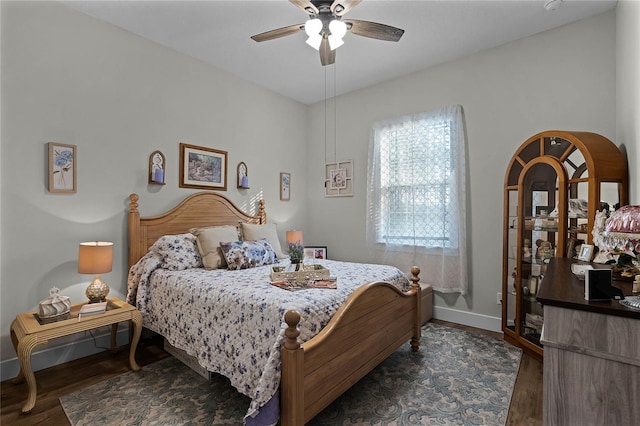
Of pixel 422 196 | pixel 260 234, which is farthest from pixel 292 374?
pixel 422 196

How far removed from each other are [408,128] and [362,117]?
719mm

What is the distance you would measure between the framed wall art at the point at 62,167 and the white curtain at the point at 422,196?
3.07 m

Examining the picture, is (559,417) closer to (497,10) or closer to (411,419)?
(411,419)

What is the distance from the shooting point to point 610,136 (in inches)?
104

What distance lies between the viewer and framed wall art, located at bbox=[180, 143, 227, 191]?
11.1ft

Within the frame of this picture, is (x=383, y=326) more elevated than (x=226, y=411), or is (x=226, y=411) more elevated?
(x=383, y=326)

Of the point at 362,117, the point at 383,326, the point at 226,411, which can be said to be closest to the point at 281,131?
the point at 362,117

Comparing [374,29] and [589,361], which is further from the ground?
[374,29]

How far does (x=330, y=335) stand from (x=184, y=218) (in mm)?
2239

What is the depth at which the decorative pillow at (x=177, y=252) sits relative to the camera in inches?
110

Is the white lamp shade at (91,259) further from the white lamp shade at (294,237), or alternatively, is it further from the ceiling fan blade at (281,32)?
the white lamp shade at (294,237)

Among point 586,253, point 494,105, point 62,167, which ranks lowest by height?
point 586,253

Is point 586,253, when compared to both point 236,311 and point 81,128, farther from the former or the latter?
point 81,128

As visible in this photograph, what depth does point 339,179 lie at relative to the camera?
452cm
